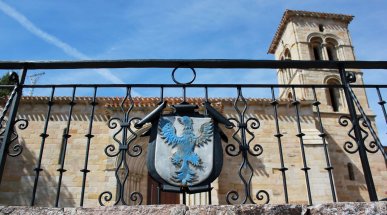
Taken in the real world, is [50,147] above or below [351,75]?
above

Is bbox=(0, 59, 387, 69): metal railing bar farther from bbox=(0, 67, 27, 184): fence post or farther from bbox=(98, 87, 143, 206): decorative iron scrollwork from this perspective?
bbox=(98, 87, 143, 206): decorative iron scrollwork

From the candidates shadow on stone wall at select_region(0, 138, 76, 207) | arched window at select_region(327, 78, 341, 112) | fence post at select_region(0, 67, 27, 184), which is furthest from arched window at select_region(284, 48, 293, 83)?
fence post at select_region(0, 67, 27, 184)

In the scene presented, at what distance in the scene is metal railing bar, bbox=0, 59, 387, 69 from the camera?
3.11m

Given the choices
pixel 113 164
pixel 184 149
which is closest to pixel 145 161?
pixel 113 164

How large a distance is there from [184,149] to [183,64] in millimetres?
964

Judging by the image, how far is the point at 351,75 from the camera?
3135mm

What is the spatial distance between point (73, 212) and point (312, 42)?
22747 mm

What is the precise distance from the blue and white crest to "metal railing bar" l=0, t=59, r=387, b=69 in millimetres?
670

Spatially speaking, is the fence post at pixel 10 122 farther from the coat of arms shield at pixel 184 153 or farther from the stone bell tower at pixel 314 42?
the stone bell tower at pixel 314 42

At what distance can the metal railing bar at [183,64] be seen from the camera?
3.11 meters

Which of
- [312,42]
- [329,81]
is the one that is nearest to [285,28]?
[312,42]

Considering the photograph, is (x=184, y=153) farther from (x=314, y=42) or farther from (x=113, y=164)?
(x=314, y=42)

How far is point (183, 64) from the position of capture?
124 inches

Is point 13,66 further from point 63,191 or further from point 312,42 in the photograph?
point 312,42
